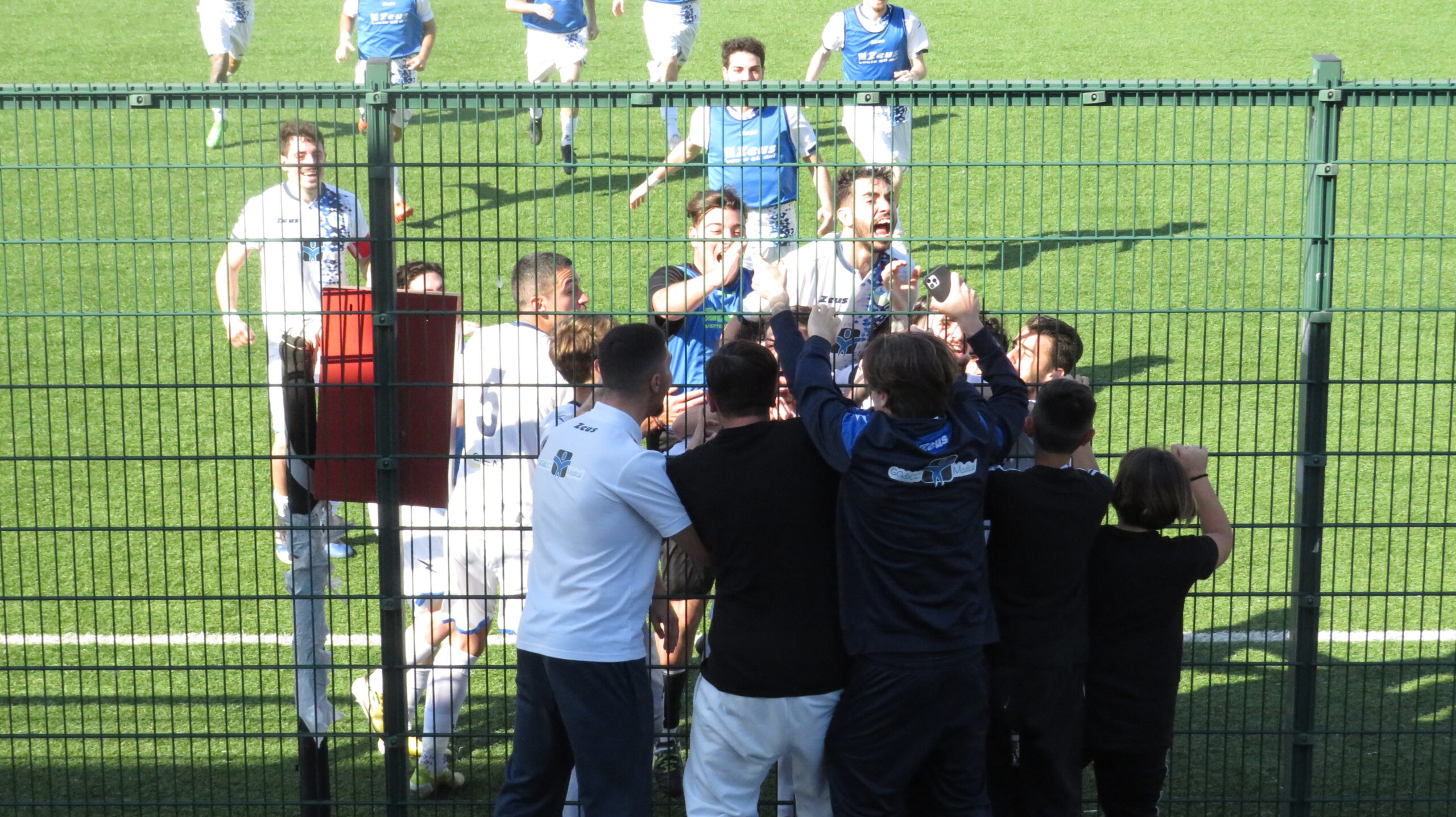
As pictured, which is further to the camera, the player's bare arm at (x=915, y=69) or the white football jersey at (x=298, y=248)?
the player's bare arm at (x=915, y=69)

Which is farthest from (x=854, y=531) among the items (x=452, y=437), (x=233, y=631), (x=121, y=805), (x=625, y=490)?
(x=233, y=631)

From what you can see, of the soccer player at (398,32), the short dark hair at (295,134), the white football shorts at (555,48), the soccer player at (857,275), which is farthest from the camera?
the white football shorts at (555,48)

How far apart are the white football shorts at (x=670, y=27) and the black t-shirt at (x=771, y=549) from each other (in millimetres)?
11295

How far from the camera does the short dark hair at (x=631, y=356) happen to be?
408 centimetres

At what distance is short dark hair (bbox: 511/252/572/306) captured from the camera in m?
4.59

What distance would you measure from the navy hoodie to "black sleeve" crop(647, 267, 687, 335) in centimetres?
78

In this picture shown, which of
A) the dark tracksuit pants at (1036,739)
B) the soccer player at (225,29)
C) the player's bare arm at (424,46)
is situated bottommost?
the dark tracksuit pants at (1036,739)

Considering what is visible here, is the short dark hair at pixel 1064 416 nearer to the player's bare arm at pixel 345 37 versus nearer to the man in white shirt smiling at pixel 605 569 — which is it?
the man in white shirt smiling at pixel 605 569

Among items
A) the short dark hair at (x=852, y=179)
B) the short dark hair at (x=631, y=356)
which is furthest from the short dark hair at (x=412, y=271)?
the short dark hair at (x=852, y=179)

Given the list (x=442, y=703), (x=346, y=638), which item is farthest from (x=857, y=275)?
(x=346, y=638)

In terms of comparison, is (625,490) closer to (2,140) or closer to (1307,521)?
(1307,521)

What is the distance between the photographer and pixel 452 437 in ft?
16.1

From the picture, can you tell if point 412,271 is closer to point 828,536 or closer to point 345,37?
point 828,536

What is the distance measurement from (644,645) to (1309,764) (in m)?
2.18
